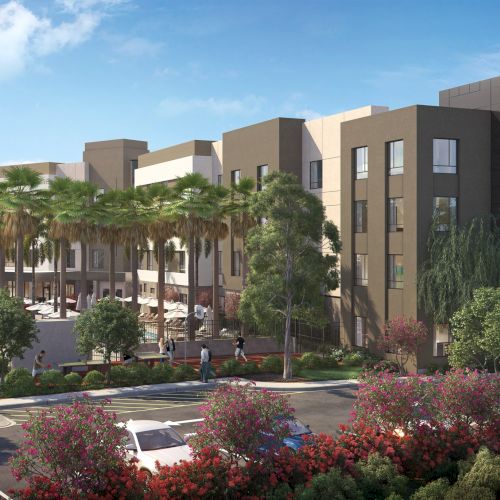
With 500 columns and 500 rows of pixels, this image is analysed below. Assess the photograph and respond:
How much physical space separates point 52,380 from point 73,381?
1.08 metres

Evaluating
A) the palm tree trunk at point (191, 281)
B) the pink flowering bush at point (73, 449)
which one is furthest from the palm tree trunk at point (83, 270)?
the pink flowering bush at point (73, 449)

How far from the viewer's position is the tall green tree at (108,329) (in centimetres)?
3469

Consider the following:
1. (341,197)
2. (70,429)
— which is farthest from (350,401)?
(70,429)

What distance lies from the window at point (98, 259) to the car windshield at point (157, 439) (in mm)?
62541

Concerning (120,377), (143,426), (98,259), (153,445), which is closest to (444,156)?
(120,377)

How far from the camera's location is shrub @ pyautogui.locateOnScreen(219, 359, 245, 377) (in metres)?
39.1

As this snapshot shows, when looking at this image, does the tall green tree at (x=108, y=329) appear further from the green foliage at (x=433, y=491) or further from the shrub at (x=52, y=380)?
the green foliage at (x=433, y=491)

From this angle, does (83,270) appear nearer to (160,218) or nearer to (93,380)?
(160,218)

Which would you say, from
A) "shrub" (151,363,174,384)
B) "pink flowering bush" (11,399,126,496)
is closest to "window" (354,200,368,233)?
"shrub" (151,363,174,384)

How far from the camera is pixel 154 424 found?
21.8 meters

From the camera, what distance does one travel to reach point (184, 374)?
3766 cm

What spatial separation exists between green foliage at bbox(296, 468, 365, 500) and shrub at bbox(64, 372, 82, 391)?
66.1 ft

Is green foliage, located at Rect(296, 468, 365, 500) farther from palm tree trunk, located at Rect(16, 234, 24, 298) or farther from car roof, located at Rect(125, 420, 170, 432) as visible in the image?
palm tree trunk, located at Rect(16, 234, 24, 298)

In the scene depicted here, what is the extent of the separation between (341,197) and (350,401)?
1537 cm
